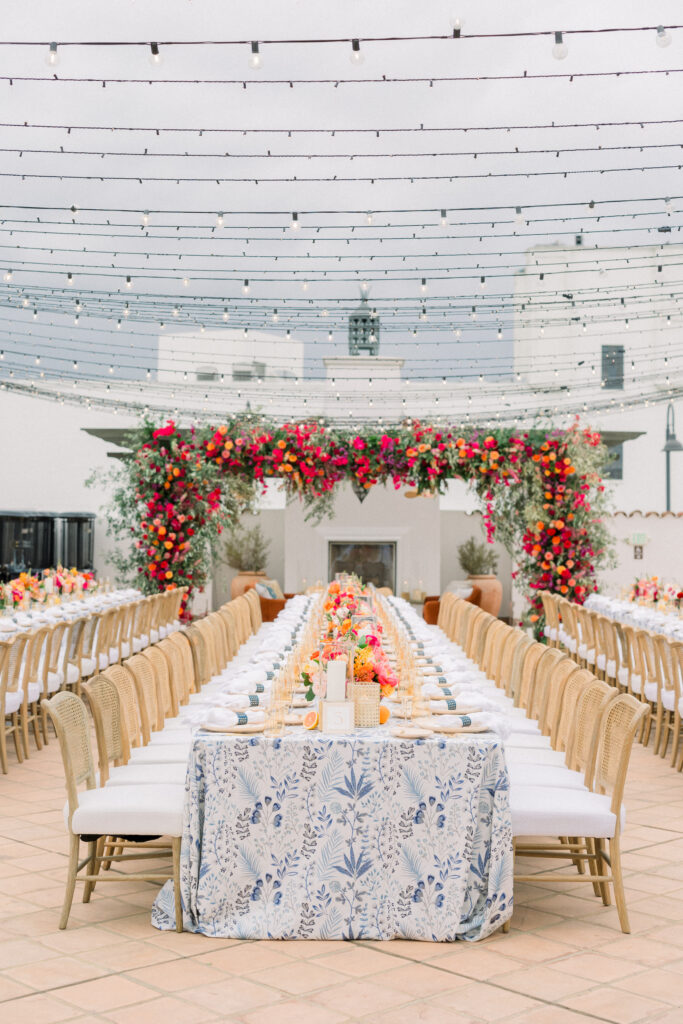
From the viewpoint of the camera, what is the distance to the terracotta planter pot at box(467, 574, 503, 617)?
56.5 feet

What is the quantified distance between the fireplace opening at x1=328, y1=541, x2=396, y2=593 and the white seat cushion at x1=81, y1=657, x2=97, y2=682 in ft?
30.6

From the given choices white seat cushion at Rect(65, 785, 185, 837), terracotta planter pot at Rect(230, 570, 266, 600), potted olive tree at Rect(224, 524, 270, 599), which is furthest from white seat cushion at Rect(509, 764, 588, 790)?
potted olive tree at Rect(224, 524, 270, 599)

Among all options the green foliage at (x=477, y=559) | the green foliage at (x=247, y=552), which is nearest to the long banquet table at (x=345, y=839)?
the green foliage at (x=477, y=559)

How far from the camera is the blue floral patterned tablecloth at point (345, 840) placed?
13.2 feet

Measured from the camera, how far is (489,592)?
56.8 feet

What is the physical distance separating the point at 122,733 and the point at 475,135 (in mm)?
5878

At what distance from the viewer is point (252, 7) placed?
6.51 metres

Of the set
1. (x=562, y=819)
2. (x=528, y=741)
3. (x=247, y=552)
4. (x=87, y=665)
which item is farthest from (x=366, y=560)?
(x=562, y=819)

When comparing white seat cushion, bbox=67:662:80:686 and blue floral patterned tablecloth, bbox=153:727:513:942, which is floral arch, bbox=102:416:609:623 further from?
blue floral patterned tablecloth, bbox=153:727:513:942

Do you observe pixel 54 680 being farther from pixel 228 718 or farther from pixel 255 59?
pixel 255 59

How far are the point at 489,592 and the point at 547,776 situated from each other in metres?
12.7

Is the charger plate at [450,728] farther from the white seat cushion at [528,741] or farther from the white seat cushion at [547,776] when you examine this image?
the white seat cushion at [528,741]

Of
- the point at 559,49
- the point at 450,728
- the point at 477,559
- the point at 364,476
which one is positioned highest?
the point at 559,49

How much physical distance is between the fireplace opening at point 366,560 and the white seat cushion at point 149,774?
13129mm
